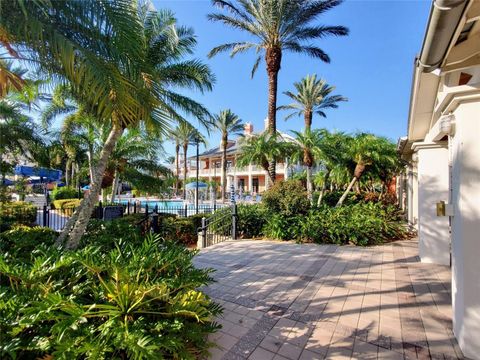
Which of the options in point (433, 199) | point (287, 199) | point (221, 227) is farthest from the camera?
point (221, 227)

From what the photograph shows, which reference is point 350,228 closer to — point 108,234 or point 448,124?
point 448,124

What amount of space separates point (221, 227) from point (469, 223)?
7548 millimetres

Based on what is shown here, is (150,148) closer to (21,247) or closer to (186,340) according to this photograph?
(21,247)

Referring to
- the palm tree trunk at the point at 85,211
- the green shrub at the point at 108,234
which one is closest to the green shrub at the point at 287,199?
the green shrub at the point at 108,234

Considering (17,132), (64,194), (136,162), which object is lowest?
(64,194)

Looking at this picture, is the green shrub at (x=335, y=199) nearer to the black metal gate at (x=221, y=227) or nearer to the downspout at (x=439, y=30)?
the black metal gate at (x=221, y=227)

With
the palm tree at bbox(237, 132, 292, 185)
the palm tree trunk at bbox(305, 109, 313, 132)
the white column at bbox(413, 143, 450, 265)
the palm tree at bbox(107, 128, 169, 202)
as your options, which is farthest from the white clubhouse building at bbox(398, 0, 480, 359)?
the palm tree trunk at bbox(305, 109, 313, 132)

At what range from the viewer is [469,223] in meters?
2.69

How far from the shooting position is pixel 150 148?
45.9 feet

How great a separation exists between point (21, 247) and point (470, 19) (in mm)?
6371

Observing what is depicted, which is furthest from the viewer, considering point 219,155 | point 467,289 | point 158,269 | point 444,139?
point 219,155

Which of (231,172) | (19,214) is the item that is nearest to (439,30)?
(19,214)

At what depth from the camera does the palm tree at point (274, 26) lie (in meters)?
11.7

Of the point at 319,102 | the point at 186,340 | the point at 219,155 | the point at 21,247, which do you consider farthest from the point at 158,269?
the point at 219,155
